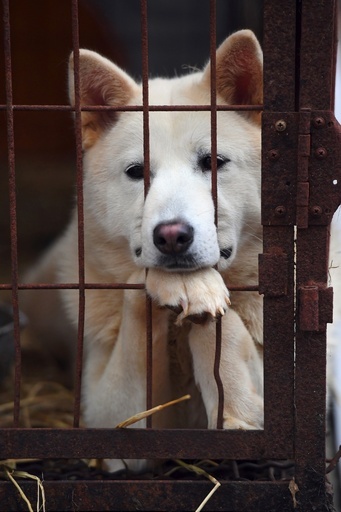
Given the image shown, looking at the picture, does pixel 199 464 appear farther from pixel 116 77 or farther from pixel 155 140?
pixel 116 77

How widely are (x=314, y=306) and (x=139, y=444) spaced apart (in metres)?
0.66

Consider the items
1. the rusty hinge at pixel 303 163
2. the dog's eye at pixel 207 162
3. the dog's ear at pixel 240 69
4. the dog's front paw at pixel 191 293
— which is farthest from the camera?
the dog's eye at pixel 207 162

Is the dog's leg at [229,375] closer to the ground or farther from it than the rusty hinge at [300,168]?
closer to the ground

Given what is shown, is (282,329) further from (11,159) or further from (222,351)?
(11,159)

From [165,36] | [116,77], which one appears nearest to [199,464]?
[116,77]

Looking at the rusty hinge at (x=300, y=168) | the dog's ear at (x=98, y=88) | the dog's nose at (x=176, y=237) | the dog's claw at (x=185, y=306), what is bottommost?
the dog's claw at (x=185, y=306)

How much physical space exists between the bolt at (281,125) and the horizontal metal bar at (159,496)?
104 centimetres

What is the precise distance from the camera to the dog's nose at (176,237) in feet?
7.34

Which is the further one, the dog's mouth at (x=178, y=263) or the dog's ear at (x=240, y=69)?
the dog's ear at (x=240, y=69)

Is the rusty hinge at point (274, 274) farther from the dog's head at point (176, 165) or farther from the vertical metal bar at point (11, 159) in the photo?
the vertical metal bar at point (11, 159)

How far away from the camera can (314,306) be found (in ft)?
7.07

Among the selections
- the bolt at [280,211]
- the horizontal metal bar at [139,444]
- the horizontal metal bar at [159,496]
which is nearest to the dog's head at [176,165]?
the bolt at [280,211]

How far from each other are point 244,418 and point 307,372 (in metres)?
0.34

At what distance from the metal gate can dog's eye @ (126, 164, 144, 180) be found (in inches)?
22.2
